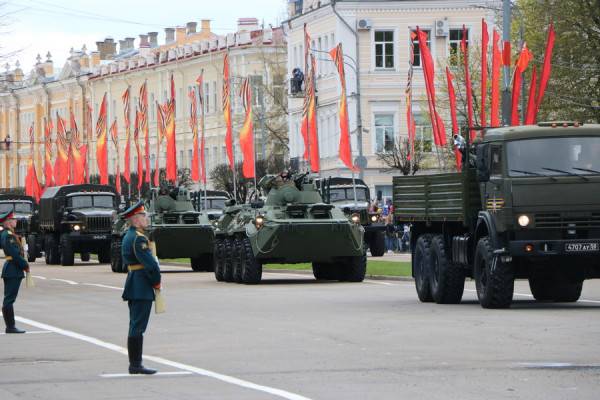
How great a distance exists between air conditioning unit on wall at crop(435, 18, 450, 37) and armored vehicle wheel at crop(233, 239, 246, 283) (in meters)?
38.4

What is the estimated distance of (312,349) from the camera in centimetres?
1820

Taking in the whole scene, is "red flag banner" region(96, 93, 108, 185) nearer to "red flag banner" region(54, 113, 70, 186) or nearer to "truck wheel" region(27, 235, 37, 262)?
"red flag banner" region(54, 113, 70, 186)

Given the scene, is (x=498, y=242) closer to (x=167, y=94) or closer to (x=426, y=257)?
(x=426, y=257)

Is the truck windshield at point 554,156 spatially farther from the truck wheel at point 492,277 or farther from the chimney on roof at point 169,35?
the chimney on roof at point 169,35

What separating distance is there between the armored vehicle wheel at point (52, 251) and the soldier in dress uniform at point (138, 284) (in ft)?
130

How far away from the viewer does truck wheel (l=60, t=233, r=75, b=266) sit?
5347 cm

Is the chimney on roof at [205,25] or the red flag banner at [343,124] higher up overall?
the chimney on roof at [205,25]

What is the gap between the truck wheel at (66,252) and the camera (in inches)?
2105

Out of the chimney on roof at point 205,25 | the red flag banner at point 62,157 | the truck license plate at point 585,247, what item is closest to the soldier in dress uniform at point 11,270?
the truck license plate at point 585,247

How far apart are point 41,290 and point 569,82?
22.9 metres

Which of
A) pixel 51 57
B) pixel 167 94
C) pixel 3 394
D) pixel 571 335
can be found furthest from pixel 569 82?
pixel 51 57

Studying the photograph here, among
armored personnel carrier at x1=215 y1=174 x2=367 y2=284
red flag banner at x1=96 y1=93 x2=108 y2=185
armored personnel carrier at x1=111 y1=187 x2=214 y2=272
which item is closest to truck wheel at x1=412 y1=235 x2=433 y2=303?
armored personnel carrier at x1=215 y1=174 x2=367 y2=284

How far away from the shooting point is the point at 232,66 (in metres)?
90.4

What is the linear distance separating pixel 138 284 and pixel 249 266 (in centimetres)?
1893
